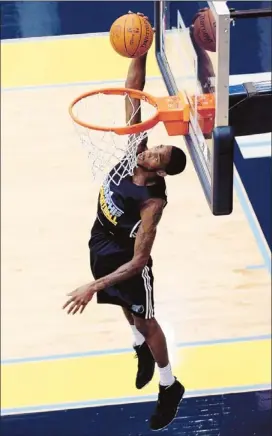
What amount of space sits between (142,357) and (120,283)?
2.53ft

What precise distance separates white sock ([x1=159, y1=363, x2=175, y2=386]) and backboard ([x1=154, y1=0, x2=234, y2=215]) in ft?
4.41

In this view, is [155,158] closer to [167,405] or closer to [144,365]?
[144,365]

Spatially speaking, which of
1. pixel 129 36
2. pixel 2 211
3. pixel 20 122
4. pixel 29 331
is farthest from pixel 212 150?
pixel 20 122

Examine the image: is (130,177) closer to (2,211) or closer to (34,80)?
(2,211)

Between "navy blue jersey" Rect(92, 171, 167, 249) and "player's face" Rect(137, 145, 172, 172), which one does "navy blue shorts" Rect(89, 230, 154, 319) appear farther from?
"player's face" Rect(137, 145, 172, 172)

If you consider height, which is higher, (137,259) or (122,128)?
(122,128)

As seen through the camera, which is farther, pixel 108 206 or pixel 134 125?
pixel 108 206

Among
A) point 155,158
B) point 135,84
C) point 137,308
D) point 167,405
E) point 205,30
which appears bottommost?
point 167,405

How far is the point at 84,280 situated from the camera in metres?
7.56

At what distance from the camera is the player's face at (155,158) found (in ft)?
18.2

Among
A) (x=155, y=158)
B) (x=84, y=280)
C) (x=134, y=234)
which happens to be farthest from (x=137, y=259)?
(x=84, y=280)

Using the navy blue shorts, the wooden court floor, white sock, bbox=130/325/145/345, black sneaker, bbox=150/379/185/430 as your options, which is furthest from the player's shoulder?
black sneaker, bbox=150/379/185/430

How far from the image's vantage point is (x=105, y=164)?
18.5 feet

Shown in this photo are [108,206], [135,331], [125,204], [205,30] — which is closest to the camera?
[205,30]
